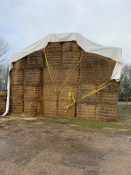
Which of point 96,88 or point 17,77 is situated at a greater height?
point 17,77

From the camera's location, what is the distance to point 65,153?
437 cm

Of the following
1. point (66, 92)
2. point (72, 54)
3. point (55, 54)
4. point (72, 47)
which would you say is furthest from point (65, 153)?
point (55, 54)

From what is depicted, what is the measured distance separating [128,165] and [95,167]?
A: 0.84 metres

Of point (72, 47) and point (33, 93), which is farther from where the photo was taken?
point (33, 93)

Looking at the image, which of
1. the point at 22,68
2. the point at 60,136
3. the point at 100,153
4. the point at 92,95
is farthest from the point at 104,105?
the point at 22,68

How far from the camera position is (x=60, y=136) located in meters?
6.06

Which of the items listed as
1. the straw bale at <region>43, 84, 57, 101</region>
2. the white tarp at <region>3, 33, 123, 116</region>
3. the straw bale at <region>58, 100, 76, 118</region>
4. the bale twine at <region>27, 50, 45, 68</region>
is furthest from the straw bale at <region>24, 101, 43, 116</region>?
the bale twine at <region>27, 50, 45, 68</region>

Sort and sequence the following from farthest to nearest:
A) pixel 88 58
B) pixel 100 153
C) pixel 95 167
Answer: pixel 88 58
pixel 100 153
pixel 95 167

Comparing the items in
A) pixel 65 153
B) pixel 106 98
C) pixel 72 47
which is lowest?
pixel 65 153

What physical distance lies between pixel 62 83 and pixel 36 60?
8.59 feet

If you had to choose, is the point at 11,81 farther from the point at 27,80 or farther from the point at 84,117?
the point at 84,117

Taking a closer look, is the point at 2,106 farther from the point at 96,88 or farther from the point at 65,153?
the point at 65,153

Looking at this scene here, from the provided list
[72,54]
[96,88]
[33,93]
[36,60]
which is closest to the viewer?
[96,88]

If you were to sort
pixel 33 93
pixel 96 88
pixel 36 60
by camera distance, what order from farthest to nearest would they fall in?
pixel 36 60
pixel 33 93
pixel 96 88
